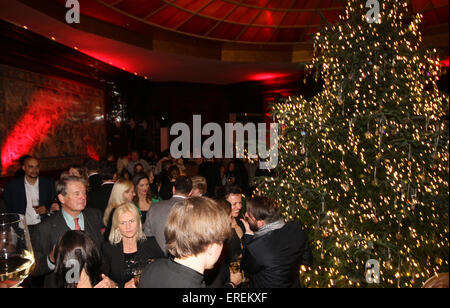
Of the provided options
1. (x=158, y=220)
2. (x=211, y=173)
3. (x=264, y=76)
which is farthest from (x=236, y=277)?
(x=264, y=76)

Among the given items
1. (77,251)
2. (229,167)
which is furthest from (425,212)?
(229,167)

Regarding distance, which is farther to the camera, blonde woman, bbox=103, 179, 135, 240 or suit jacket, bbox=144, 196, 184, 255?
blonde woman, bbox=103, 179, 135, 240

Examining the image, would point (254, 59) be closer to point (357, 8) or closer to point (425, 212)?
point (357, 8)

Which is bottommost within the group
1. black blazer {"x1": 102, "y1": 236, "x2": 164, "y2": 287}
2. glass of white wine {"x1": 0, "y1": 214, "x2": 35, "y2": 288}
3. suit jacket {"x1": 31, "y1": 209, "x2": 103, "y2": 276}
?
black blazer {"x1": 102, "y1": 236, "x2": 164, "y2": 287}

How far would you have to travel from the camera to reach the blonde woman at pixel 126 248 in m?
2.31

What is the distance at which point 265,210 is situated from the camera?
2.42 meters

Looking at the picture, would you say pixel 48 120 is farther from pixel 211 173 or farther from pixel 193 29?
pixel 193 29

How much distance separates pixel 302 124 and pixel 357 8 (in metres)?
1.35

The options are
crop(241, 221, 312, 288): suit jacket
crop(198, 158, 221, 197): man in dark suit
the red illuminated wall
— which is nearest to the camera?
crop(241, 221, 312, 288): suit jacket

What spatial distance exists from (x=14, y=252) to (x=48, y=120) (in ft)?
22.7

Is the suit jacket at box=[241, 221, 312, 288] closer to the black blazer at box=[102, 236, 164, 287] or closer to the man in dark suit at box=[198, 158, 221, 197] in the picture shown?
the black blazer at box=[102, 236, 164, 287]

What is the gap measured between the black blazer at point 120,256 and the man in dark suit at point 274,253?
777mm

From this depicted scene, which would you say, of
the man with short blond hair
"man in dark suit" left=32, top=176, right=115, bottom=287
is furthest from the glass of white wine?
"man in dark suit" left=32, top=176, right=115, bottom=287

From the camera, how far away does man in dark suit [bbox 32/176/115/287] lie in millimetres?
2395
